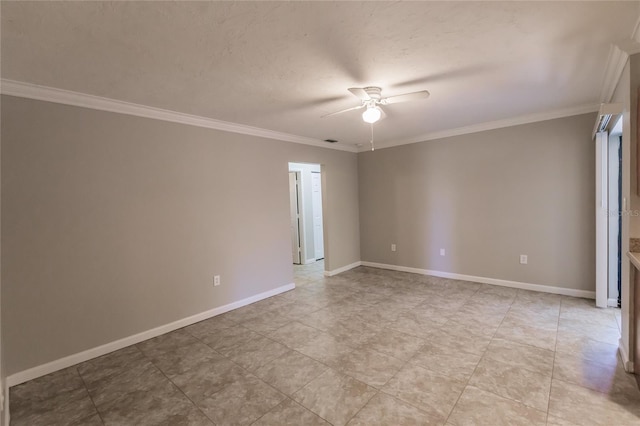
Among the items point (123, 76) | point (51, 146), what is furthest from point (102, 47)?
point (51, 146)

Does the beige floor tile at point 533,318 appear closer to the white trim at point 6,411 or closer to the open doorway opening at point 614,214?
the open doorway opening at point 614,214

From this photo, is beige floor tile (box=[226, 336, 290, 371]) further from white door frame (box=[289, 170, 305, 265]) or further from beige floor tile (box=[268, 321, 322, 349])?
white door frame (box=[289, 170, 305, 265])

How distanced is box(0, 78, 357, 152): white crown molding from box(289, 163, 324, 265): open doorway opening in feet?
6.53

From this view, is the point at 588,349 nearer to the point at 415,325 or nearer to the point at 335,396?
the point at 415,325

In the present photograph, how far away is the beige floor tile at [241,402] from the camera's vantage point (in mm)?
1874

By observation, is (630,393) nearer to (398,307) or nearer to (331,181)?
(398,307)

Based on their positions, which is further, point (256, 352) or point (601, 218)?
point (601, 218)

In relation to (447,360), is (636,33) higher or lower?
higher

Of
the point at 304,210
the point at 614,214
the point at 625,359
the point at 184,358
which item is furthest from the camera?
the point at 304,210

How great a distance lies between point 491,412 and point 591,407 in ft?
2.13

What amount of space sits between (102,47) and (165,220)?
1793mm

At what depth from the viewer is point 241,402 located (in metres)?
2.02

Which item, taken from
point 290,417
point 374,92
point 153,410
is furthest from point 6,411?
point 374,92

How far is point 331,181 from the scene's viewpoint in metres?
5.27
